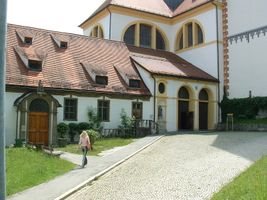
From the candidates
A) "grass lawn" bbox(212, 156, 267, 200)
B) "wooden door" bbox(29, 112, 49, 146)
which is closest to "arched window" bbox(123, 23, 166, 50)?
"wooden door" bbox(29, 112, 49, 146)

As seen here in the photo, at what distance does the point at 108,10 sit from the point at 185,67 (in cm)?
929

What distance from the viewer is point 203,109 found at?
1347 inches

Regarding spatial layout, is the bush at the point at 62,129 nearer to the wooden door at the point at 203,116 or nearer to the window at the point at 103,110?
the window at the point at 103,110

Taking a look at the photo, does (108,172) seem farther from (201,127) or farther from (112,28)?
(112,28)

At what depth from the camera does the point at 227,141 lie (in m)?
22.8

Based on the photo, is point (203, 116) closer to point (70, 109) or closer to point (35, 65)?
point (70, 109)

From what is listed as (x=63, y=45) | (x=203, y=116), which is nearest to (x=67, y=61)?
(x=63, y=45)

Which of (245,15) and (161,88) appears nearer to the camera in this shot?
(161,88)

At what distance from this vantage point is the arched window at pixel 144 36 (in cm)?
3906

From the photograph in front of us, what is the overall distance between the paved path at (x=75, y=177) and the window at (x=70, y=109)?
20.6 ft

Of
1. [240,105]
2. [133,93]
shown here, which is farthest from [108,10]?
[240,105]

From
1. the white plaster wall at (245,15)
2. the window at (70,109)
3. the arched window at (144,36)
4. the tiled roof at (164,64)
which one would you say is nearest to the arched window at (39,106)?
the window at (70,109)

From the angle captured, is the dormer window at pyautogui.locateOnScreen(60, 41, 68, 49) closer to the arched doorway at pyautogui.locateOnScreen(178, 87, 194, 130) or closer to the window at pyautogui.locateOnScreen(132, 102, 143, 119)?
the window at pyautogui.locateOnScreen(132, 102, 143, 119)

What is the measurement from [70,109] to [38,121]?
8.45ft
